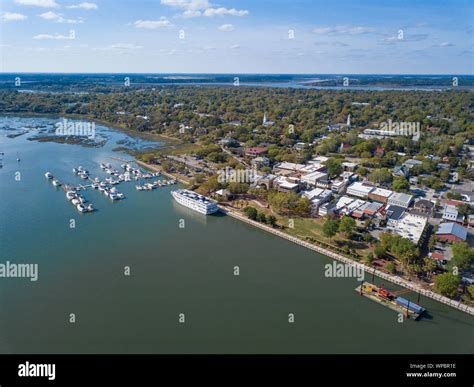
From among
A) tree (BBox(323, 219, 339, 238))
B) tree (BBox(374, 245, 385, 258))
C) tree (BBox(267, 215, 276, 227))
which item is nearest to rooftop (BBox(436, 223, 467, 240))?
tree (BBox(374, 245, 385, 258))

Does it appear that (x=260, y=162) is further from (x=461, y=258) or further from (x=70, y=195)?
(x=461, y=258)

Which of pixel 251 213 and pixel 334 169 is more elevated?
pixel 334 169

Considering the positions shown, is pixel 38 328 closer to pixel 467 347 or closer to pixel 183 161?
pixel 467 347

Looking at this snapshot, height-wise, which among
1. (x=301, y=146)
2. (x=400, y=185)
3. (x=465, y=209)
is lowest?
(x=465, y=209)

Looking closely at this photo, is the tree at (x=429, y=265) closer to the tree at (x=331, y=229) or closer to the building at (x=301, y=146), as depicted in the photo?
the tree at (x=331, y=229)

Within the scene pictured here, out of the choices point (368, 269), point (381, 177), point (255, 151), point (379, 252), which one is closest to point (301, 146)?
point (255, 151)

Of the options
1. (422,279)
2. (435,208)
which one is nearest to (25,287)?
(422,279)
